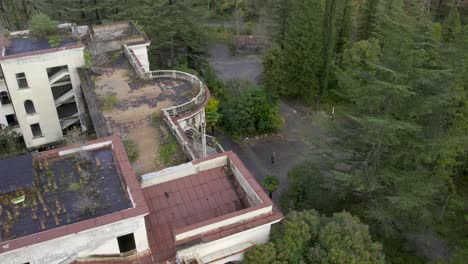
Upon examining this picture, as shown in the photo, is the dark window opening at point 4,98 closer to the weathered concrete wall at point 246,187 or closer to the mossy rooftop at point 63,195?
the mossy rooftop at point 63,195

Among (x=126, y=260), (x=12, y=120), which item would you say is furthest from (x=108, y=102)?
(x=126, y=260)

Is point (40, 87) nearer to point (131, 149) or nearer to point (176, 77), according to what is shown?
point (176, 77)

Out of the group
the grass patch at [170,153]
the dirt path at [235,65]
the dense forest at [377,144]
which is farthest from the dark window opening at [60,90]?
the dirt path at [235,65]

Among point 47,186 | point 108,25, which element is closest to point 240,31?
point 108,25

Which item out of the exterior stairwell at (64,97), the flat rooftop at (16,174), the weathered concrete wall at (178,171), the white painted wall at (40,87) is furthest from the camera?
the exterior stairwell at (64,97)

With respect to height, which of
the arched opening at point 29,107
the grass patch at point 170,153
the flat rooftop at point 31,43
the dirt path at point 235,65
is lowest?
the dirt path at point 235,65

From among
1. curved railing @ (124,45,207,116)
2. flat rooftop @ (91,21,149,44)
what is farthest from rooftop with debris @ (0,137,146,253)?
flat rooftop @ (91,21,149,44)

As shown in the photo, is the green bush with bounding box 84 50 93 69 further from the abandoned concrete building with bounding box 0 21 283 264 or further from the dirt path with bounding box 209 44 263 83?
the dirt path with bounding box 209 44 263 83
